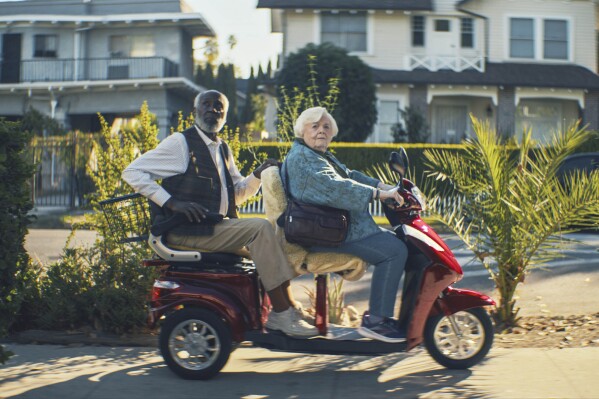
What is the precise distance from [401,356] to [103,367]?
7.35ft

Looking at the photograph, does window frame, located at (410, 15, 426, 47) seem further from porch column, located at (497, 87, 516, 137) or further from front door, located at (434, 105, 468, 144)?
porch column, located at (497, 87, 516, 137)

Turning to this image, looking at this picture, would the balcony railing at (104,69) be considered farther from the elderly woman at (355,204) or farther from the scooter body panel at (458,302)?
the scooter body panel at (458,302)

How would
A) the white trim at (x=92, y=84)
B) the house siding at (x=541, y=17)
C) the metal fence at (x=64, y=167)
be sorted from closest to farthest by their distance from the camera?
1. the metal fence at (x=64, y=167)
2. the house siding at (x=541, y=17)
3. the white trim at (x=92, y=84)

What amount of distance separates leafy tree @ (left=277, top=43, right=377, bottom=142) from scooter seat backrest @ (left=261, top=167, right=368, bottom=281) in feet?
63.8

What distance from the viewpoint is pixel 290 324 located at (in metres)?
5.72

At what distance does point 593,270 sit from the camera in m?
11.1

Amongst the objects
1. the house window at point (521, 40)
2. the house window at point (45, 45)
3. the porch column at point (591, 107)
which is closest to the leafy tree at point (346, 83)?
the house window at point (521, 40)

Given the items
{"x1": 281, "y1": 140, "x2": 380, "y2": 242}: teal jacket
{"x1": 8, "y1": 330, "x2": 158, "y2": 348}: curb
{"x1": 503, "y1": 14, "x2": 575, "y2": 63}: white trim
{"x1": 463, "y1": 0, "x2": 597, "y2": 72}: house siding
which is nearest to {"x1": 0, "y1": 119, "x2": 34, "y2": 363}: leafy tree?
{"x1": 8, "y1": 330, "x2": 158, "y2": 348}: curb

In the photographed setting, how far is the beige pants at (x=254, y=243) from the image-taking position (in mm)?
5688

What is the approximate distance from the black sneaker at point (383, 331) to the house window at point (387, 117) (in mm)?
25324

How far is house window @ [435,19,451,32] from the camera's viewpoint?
103 ft

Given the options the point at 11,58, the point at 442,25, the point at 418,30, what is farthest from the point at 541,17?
the point at 11,58

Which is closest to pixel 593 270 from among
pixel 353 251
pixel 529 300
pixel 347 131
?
pixel 529 300

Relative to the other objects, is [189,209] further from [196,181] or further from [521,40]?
[521,40]
